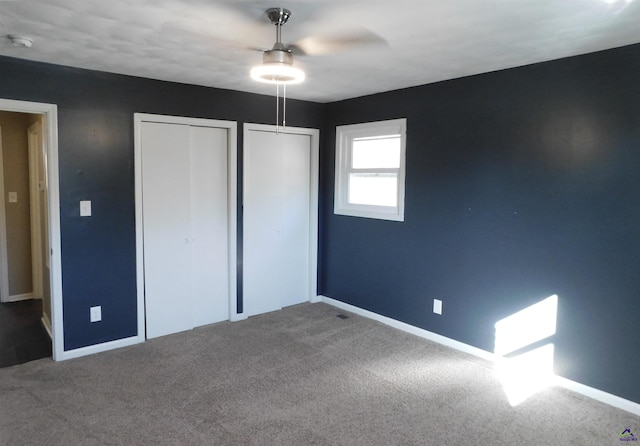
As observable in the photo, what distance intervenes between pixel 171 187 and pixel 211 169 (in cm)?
45

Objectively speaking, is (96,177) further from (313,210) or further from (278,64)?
(313,210)

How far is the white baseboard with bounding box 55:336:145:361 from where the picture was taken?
349 centimetres

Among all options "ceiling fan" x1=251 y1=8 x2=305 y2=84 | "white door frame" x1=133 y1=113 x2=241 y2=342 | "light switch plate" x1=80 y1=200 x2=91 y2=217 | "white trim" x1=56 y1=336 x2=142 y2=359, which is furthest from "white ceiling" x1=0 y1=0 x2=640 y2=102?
"white trim" x1=56 y1=336 x2=142 y2=359

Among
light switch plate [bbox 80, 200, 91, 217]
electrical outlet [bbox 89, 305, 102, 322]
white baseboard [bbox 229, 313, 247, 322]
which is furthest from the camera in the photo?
white baseboard [bbox 229, 313, 247, 322]

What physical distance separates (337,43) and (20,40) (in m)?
1.95

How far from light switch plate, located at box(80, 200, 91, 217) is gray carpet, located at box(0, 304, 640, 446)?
3.78 feet

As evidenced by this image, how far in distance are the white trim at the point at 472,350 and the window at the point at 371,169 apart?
3.39 ft

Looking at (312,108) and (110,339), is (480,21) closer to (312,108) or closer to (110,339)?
(312,108)

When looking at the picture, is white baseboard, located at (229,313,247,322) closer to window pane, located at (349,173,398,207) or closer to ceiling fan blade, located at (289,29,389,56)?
window pane, located at (349,173,398,207)

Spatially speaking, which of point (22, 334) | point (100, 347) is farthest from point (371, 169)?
point (22, 334)

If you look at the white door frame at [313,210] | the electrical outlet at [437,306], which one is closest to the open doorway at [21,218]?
the white door frame at [313,210]

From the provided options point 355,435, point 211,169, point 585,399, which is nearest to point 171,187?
point 211,169

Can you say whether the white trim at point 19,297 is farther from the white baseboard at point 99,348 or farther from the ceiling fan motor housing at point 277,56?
the ceiling fan motor housing at point 277,56

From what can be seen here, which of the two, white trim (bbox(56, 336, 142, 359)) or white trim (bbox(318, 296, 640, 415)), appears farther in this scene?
white trim (bbox(56, 336, 142, 359))
